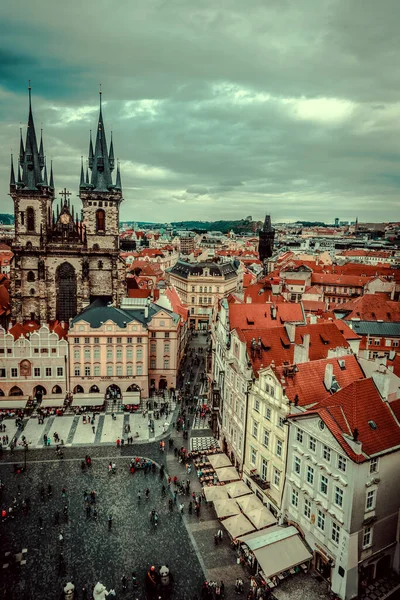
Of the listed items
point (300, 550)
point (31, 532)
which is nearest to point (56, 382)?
point (31, 532)

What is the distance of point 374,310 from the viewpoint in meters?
78.4

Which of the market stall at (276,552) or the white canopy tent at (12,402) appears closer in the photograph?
the market stall at (276,552)

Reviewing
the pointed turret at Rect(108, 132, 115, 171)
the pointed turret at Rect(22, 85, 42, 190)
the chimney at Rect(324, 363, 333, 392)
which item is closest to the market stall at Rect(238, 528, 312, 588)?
the chimney at Rect(324, 363, 333, 392)

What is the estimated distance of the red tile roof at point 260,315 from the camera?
56.2 m

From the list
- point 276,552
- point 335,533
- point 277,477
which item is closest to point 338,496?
point 335,533

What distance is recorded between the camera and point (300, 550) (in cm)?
3434

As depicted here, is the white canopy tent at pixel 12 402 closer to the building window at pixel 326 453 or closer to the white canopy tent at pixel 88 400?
the white canopy tent at pixel 88 400

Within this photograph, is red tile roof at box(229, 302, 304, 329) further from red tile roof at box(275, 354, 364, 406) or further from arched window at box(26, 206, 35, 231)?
arched window at box(26, 206, 35, 231)

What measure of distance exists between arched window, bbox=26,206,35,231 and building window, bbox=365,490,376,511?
65.3m

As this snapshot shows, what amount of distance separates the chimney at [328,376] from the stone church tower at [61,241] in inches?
1885

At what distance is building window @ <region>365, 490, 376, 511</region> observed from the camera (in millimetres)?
31236

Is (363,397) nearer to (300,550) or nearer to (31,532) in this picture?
(300,550)

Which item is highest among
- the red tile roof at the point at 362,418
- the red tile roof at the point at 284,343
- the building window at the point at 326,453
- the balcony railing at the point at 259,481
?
the red tile roof at the point at 284,343

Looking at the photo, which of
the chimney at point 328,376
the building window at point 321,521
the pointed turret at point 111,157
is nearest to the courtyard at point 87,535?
the building window at point 321,521
